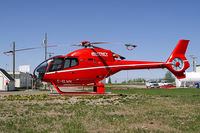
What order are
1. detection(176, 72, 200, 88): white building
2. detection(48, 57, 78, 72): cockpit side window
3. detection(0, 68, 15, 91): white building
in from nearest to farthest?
1. detection(48, 57, 78, 72): cockpit side window
2. detection(0, 68, 15, 91): white building
3. detection(176, 72, 200, 88): white building

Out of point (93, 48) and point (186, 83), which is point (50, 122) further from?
point (186, 83)

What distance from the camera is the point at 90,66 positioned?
1841 centimetres

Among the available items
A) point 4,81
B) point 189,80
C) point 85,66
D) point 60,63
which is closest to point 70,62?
point 60,63

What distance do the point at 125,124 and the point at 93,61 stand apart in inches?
467

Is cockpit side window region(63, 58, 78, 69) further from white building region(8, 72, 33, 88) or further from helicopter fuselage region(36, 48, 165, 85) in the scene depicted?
white building region(8, 72, 33, 88)

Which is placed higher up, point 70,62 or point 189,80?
point 70,62

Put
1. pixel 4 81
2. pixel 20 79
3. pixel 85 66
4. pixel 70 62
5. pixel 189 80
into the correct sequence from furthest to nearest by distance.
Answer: pixel 189 80
pixel 20 79
pixel 4 81
pixel 85 66
pixel 70 62

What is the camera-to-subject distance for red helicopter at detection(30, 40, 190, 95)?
17844mm

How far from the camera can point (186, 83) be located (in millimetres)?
52562

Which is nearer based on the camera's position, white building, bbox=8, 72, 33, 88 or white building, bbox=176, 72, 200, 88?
white building, bbox=8, 72, 33, 88

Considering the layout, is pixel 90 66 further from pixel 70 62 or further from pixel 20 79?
pixel 20 79

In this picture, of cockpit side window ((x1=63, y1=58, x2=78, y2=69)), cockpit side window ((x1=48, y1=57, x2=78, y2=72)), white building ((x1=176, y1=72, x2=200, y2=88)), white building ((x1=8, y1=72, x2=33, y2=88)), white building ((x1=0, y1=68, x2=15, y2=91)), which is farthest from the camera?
white building ((x1=176, y1=72, x2=200, y2=88))

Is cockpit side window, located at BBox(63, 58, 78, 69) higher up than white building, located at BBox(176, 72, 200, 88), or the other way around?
cockpit side window, located at BBox(63, 58, 78, 69)

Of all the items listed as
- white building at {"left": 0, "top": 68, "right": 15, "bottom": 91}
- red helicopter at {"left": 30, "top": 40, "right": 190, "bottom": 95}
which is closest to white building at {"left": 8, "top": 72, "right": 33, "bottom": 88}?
white building at {"left": 0, "top": 68, "right": 15, "bottom": 91}
